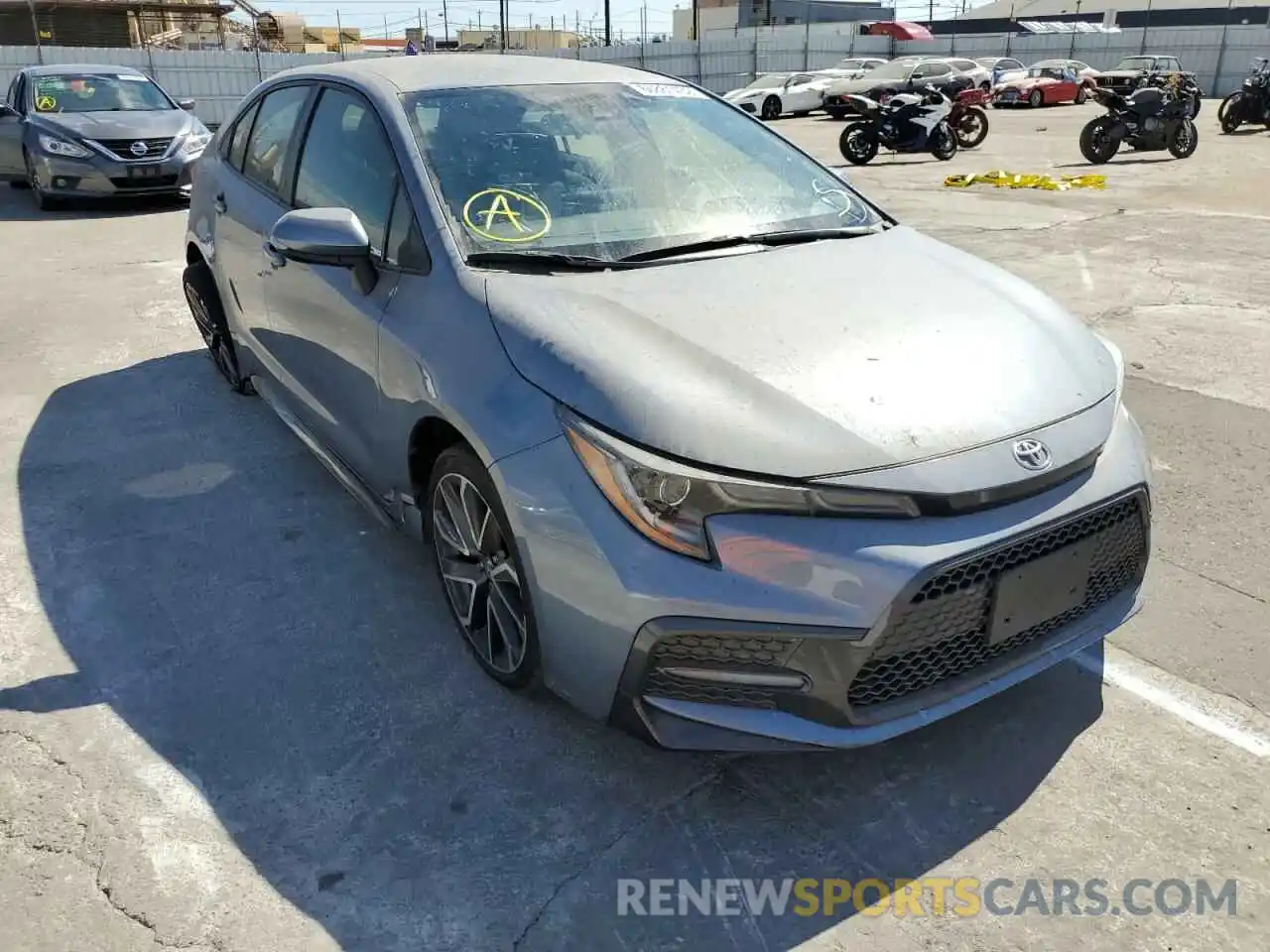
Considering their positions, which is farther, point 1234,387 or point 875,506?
point 1234,387

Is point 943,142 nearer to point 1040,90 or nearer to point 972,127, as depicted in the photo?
point 972,127

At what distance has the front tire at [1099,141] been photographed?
1523cm

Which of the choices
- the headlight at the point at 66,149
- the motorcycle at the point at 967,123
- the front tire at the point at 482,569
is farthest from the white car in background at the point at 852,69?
the front tire at the point at 482,569

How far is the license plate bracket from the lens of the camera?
2.27 metres

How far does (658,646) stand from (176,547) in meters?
2.37

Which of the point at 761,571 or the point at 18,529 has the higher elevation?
the point at 761,571

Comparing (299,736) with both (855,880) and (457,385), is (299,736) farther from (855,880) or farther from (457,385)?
(855,880)

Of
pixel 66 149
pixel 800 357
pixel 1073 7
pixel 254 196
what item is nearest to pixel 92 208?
pixel 66 149

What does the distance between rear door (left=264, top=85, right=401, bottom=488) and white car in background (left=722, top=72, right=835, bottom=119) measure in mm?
25217

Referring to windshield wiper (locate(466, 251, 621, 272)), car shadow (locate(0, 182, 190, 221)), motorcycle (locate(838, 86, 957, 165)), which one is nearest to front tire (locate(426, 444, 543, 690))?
windshield wiper (locate(466, 251, 621, 272))

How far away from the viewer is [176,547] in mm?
3771

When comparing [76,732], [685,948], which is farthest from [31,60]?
[685,948]

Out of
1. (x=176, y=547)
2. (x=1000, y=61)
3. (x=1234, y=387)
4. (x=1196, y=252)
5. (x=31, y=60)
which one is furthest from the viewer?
(x=1000, y=61)

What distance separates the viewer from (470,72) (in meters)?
3.60
